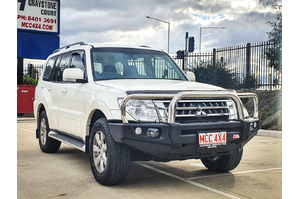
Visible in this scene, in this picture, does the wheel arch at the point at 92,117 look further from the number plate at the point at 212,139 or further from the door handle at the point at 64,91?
the number plate at the point at 212,139

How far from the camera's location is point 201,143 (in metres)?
4.50

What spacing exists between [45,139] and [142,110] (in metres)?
3.65

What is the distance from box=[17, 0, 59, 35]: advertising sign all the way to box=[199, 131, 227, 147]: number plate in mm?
15616

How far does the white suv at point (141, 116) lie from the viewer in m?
4.43

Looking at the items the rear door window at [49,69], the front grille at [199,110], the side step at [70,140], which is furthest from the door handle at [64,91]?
the front grille at [199,110]

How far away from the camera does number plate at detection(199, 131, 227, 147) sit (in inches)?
178

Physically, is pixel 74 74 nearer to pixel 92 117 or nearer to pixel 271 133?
pixel 92 117

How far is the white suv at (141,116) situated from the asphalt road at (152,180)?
0.25 m

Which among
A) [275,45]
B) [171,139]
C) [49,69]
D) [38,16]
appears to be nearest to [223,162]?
[171,139]

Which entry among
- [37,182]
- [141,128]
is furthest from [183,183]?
[37,182]

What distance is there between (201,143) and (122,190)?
1.13 m

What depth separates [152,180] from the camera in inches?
206
